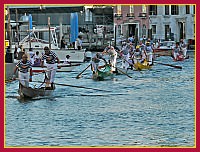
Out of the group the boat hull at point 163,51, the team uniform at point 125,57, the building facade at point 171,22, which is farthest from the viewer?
the building facade at point 171,22

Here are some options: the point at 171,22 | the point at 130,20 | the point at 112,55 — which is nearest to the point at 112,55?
the point at 112,55

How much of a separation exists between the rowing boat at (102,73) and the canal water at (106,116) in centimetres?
58

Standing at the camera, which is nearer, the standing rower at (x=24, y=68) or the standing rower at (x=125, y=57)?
the standing rower at (x=24, y=68)

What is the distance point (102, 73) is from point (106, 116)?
28.4ft

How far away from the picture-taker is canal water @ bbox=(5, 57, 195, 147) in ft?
35.8

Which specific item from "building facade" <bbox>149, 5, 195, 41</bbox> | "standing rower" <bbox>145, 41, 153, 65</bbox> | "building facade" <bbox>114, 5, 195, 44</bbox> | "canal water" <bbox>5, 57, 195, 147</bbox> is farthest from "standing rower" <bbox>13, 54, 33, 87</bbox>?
"building facade" <bbox>114, 5, 195, 44</bbox>

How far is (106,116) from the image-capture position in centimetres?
1370

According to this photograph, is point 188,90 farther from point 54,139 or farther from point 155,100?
point 54,139

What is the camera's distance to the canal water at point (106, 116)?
10.9m

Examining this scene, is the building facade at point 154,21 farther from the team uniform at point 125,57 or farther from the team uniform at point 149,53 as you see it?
the team uniform at point 125,57

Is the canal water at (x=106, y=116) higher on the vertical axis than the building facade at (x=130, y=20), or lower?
lower

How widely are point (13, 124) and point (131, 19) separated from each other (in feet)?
139

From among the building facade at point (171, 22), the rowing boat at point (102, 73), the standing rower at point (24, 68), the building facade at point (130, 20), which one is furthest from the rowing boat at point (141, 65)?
the building facade at point (130, 20)

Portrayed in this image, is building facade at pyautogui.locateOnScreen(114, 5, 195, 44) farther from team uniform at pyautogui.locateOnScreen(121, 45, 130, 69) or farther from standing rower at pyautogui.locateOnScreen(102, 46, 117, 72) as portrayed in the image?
standing rower at pyautogui.locateOnScreen(102, 46, 117, 72)
